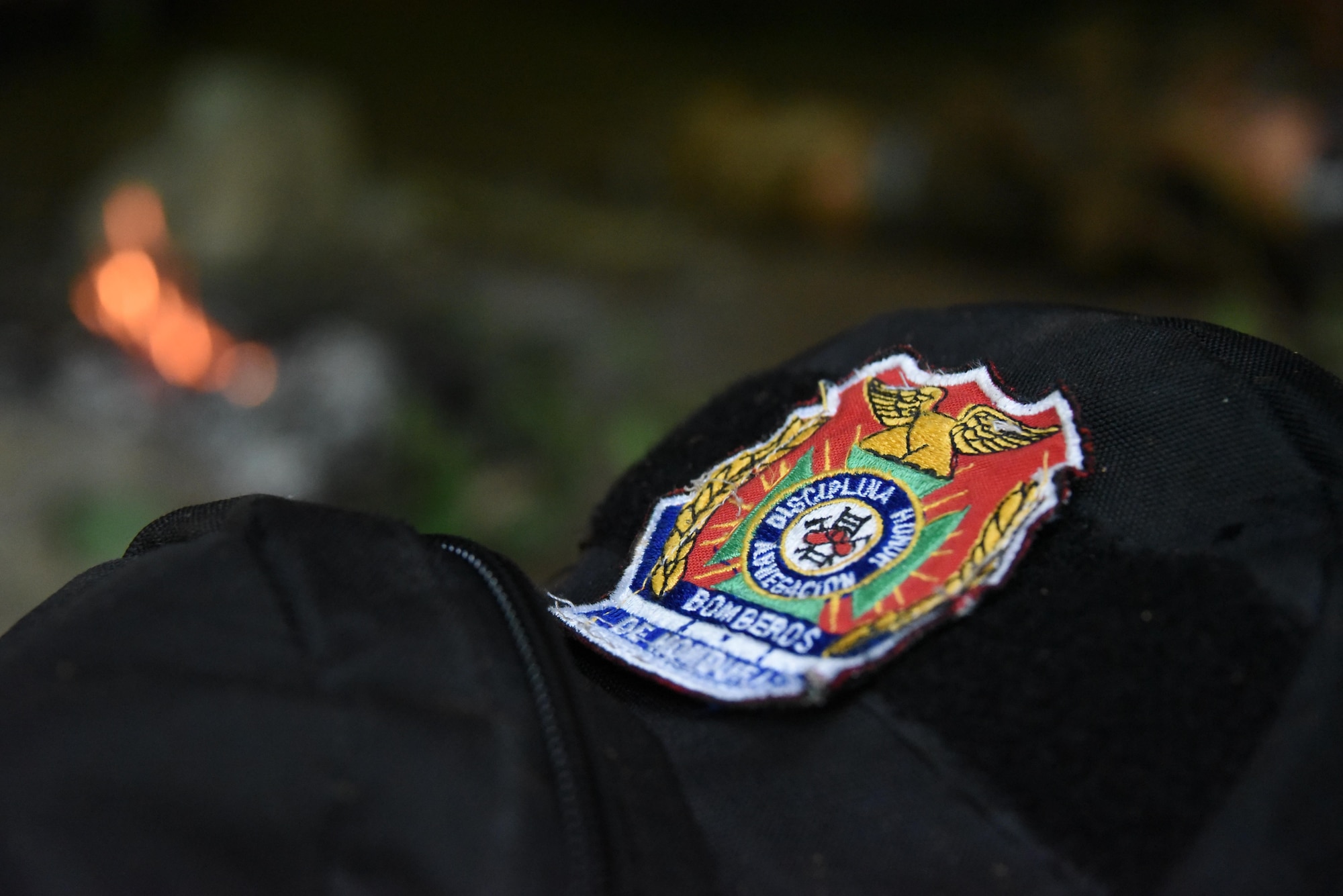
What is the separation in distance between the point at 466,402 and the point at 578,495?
1.02 ft

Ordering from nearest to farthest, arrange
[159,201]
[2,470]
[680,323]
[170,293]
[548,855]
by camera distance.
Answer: [548,855]
[2,470]
[170,293]
[159,201]
[680,323]

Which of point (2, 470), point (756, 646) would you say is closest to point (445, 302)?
point (2, 470)

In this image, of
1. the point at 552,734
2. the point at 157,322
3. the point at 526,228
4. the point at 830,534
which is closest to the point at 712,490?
the point at 830,534

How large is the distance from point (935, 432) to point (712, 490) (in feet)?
0.47

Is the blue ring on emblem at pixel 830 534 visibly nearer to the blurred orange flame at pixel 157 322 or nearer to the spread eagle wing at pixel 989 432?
the spread eagle wing at pixel 989 432

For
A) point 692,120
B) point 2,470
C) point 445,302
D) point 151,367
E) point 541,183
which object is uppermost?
point 692,120

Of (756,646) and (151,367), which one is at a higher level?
(756,646)

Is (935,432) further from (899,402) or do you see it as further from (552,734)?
(552,734)

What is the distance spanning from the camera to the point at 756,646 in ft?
1.71

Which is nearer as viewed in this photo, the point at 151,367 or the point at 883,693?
Answer: the point at 883,693

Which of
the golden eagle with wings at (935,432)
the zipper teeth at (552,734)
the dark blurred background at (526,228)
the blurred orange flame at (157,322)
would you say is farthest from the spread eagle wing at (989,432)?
the blurred orange flame at (157,322)

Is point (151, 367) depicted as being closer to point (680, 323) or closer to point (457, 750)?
point (680, 323)

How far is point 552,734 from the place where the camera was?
0.43 meters

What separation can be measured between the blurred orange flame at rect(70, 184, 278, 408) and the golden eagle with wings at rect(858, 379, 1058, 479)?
1737mm
